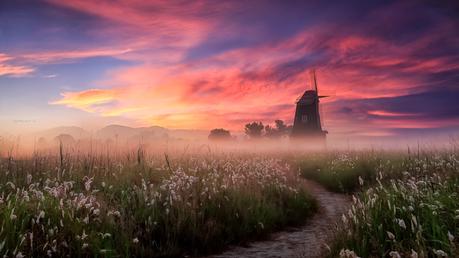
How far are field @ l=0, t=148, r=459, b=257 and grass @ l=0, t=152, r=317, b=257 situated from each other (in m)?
0.02

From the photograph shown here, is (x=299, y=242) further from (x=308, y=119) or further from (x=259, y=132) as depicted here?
(x=259, y=132)

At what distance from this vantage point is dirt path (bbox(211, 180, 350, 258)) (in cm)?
841

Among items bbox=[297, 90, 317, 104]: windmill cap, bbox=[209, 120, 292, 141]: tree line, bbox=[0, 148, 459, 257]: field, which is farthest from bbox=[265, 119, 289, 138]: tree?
bbox=[0, 148, 459, 257]: field

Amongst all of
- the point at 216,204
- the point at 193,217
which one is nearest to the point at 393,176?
the point at 216,204

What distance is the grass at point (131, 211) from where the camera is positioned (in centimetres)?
673

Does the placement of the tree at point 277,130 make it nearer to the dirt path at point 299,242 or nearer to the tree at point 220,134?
the tree at point 220,134

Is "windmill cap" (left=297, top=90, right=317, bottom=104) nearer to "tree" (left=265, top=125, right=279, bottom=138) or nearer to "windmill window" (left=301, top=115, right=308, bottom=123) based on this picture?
"windmill window" (left=301, top=115, right=308, bottom=123)

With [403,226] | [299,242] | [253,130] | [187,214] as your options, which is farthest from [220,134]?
Answer: [403,226]

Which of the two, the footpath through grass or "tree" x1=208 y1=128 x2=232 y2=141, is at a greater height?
"tree" x1=208 y1=128 x2=232 y2=141

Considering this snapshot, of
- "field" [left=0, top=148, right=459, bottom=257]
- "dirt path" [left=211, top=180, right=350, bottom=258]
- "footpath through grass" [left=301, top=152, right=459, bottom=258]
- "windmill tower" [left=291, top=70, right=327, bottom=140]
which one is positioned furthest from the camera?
"windmill tower" [left=291, top=70, right=327, bottom=140]

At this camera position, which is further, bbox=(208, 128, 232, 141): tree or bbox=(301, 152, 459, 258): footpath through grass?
bbox=(208, 128, 232, 141): tree

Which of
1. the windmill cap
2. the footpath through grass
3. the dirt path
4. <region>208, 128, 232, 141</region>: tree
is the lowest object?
the dirt path

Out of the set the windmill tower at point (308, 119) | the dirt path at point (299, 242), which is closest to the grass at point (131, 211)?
the dirt path at point (299, 242)

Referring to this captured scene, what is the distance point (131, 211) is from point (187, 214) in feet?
4.03
